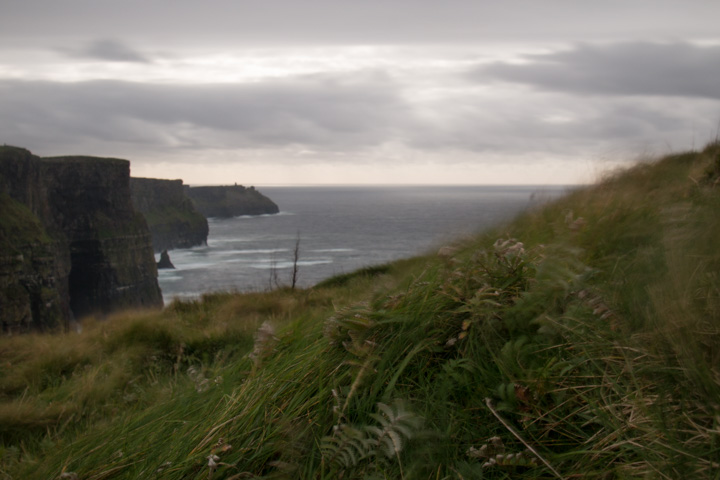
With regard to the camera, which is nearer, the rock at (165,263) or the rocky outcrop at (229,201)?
the rock at (165,263)

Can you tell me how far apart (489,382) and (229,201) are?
6292 inches

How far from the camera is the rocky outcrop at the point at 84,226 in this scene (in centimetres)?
4928

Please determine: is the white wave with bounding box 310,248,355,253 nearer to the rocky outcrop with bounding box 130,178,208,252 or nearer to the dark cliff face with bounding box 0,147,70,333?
the dark cliff face with bounding box 0,147,70,333

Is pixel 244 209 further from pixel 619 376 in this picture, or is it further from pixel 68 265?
pixel 619 376

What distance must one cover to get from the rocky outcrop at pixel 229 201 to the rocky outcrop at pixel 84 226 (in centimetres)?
7887

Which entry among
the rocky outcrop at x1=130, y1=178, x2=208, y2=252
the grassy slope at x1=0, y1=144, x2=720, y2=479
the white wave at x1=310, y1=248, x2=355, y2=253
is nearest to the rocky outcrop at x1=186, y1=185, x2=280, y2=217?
the rocky outcrop at x1=130, y1=178, x2=208, y2=252

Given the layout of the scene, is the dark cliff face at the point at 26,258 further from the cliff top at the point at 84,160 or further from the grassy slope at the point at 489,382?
the grassy slope at the point at 489,382

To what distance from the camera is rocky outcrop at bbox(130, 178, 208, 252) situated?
305 ft

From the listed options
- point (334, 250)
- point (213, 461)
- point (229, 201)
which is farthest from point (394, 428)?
point (229, 201)

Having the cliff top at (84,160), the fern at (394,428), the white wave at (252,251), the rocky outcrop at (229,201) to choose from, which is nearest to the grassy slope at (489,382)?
the fern at (394,428)

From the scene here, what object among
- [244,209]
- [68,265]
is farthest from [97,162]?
[244,209]

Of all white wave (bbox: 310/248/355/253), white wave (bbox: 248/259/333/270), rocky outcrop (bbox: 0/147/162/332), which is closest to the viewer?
rocky outcrop (bbox: 0/147/162/332)

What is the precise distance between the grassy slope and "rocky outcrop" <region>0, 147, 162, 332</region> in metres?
51.8

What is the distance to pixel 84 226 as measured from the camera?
197ft
